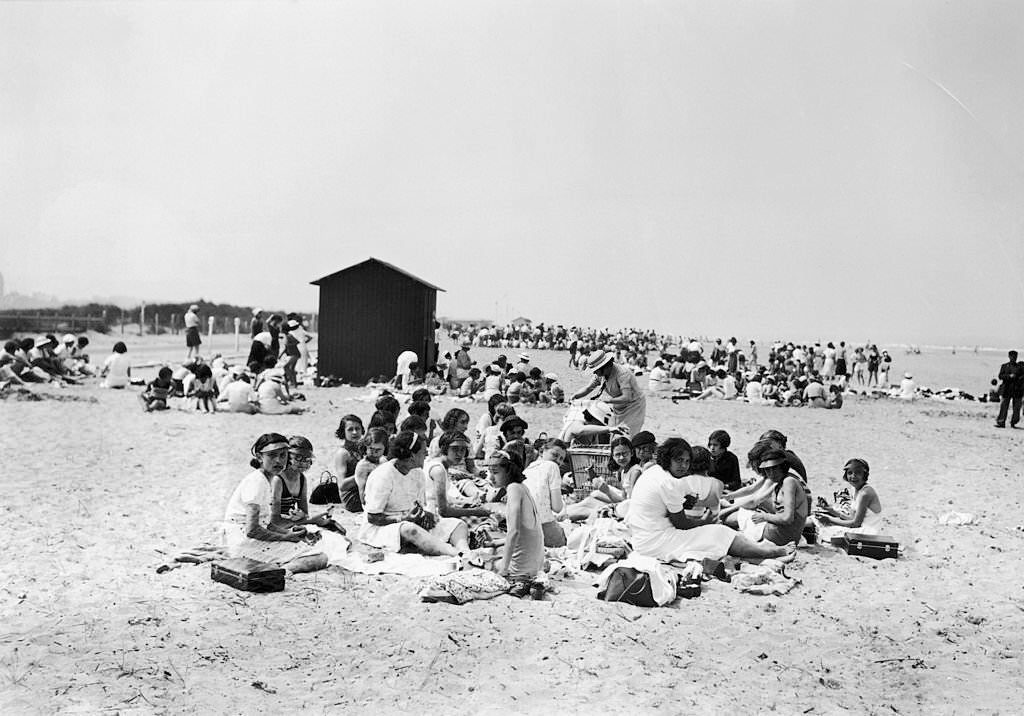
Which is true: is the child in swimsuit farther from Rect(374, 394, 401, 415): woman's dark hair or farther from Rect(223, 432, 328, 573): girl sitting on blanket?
Rect(223, 432, 328, 573): girl sitting on blanket

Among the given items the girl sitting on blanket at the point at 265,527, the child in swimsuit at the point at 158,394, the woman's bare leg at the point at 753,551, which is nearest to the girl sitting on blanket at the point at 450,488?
the girl sitting on blanket at the point at 265,527

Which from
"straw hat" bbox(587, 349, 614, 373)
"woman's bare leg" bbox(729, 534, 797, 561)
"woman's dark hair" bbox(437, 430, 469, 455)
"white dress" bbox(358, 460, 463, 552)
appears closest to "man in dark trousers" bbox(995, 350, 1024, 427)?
"straw hat" bbox(587, 349, 614, 373)

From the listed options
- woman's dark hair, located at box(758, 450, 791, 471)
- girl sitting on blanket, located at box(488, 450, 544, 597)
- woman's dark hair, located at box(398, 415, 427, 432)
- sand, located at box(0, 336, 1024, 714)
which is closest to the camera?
sand, located at box(0, 336, 1024, 714)

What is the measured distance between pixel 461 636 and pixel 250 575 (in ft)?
5.26

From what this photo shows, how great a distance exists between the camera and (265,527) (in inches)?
258

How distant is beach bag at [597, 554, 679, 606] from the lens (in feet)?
20.0

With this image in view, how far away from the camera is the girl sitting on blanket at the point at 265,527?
254 inches

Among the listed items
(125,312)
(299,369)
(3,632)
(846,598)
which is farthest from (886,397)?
(125,312)

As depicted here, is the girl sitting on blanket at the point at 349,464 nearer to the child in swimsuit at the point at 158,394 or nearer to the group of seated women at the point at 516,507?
the group of seated women at the point at 516,507

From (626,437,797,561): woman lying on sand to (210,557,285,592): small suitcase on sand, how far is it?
277 cm

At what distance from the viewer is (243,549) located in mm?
6508

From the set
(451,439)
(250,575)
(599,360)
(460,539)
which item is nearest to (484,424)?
(599,360)

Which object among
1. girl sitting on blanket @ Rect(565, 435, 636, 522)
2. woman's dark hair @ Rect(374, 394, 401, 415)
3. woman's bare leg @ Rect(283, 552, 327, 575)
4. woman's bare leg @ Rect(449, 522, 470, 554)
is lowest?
woman's bare leg @ Rect(283, 552, 327, 575)

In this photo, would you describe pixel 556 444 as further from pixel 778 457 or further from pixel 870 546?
pixel 870 546
